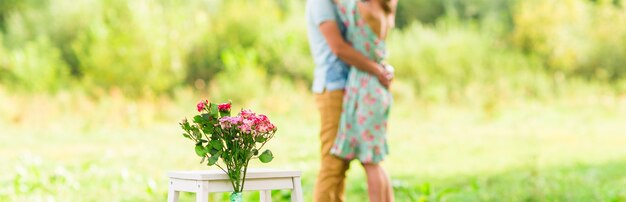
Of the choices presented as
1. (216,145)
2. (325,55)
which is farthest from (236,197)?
(325,55)

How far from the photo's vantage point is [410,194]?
5.79m

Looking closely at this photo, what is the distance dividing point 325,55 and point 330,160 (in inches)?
18.0

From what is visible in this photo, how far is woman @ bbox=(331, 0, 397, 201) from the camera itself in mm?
4305

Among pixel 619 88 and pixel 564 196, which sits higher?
pixel 619 88

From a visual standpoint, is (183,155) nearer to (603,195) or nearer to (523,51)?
(603,195)

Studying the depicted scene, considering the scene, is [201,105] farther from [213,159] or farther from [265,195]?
[265,195]

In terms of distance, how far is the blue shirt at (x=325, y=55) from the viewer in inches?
169

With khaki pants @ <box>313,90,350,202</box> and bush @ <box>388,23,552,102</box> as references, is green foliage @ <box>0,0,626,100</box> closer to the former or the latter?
bush @ <box>388,23,552,102</box>

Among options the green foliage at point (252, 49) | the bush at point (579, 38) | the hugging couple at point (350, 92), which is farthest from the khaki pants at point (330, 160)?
the bush at point (579, 38)

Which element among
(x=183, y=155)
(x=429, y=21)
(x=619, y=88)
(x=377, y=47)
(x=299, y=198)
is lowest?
(x=299, y=198)

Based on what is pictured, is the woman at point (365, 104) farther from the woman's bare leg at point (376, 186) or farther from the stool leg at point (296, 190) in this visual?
the stool leg at point (296, 190)

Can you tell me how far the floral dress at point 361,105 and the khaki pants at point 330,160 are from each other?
0.10 feet

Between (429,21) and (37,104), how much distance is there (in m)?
6.24

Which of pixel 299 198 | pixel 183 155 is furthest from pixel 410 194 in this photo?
→ pixel 183 155
